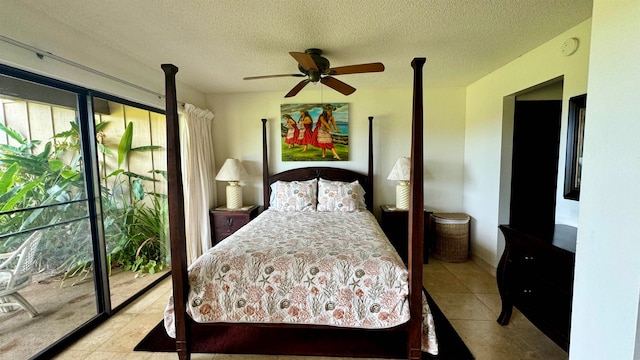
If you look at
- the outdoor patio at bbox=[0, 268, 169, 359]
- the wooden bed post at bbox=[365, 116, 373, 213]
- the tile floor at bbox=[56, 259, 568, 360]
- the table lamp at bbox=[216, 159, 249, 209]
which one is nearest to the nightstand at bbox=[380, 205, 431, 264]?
the wooden bed post at bbox=[365, 116, 373, 213]

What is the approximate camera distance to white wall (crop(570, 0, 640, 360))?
811 mm

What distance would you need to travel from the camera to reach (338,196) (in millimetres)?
3170

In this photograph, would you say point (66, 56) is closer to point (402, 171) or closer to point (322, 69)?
point (322, 69)

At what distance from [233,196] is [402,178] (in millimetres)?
2313

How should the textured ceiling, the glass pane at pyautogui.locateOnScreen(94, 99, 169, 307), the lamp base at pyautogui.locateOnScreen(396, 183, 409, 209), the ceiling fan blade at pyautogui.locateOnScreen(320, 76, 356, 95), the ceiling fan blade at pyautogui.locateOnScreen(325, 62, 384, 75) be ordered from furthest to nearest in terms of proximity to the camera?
the lamp base at pyautogui.locateOnScreen(396, 183, 409, 209) → the glass pane at pyautogui.locateOnScreen(94, 99, 169, 307) → the ceiling fan blade at pyautogui.locateOnScreen(320, 76, 356, 95) → the ceiling fan blade at pyautogui.locateOnScreen(325, 62, 384, 75) → the textured ceiling

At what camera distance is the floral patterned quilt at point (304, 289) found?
1.57 meters

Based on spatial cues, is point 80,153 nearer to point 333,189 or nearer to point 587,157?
point 333,189

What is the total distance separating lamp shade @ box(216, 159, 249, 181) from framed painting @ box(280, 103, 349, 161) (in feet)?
2.34

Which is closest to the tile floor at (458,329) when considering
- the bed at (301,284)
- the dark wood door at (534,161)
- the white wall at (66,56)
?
the bed at (301,284)

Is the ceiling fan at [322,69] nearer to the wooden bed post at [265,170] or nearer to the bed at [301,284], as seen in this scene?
the bed at [301,284]

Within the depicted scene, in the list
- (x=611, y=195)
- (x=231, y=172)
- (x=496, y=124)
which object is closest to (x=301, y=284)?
(x=611, y=195)

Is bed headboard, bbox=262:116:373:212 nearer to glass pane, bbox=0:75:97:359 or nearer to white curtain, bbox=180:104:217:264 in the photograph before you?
white curtain, bbox=180:104:217:264

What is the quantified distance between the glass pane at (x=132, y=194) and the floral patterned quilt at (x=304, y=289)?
1445 millimetres

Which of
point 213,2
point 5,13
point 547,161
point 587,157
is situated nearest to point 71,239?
point 5,13
